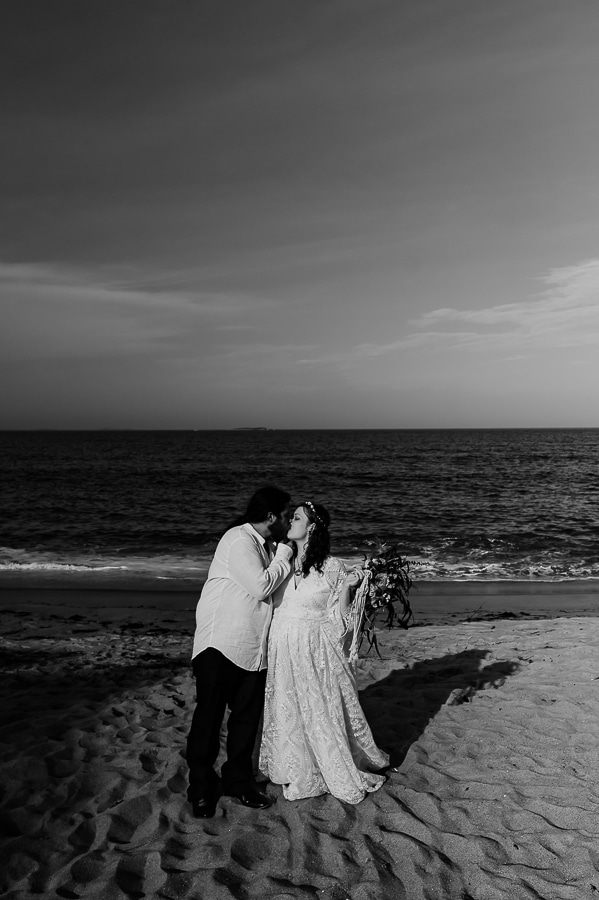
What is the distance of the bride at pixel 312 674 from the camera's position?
14.6ft

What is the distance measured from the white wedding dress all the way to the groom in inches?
6.7

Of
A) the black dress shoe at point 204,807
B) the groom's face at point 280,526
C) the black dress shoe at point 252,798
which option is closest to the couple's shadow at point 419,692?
the black dress shoe at point 252,798

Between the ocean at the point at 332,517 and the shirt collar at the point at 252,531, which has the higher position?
the shirt collar at the point at 252,531

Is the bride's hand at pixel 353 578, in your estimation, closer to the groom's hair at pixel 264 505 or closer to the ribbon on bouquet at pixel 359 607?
the ribbon on bouquet at pixel 359 607

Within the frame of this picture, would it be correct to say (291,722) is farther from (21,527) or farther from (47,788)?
(21,527)

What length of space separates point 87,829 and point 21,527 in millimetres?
20653

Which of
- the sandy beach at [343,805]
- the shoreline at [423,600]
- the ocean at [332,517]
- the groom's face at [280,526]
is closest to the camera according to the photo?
the sandy beach at [343,805]

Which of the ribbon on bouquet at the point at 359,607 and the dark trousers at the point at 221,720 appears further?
the ribbon on bouquet at the point at 359,607

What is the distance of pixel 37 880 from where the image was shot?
3627 millimetres

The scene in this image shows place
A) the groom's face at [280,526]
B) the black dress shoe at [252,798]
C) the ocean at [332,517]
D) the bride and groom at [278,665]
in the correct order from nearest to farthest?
the bride and groom at [278,665] → the groom's face at [280,526] → the black dress shoe at [252,798] → the ocean at [332,517]

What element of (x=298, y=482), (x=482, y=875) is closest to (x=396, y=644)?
(x=482, y=875)

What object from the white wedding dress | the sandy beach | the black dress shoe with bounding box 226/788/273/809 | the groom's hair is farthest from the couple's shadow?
the groom's hair

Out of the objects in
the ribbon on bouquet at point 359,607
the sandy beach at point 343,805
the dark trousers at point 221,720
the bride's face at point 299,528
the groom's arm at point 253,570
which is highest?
the bride's face at point 299,528

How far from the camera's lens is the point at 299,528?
4406 mm
